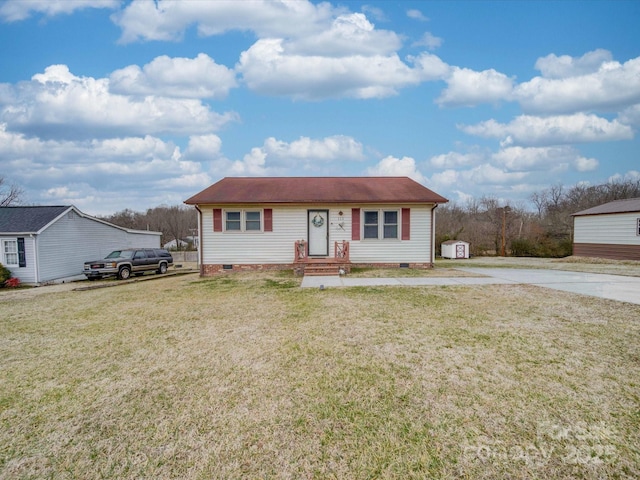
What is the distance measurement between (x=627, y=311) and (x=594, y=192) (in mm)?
40821

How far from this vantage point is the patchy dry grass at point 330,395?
2.79 m

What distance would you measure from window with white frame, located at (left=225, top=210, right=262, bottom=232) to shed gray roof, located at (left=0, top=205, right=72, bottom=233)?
974cm

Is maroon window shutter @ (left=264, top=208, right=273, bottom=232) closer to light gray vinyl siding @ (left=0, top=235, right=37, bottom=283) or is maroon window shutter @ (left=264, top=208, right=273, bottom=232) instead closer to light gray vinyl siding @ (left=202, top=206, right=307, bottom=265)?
light gray vinyl siding @ (left=202, top=206, right=307, bottom=265)

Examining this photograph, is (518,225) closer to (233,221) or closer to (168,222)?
(233,221)

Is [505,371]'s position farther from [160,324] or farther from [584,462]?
[160,324]

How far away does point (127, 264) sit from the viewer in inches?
648

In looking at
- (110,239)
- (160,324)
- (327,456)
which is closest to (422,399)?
(327,456)

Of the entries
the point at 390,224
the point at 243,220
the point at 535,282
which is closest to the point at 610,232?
the point at 535,282

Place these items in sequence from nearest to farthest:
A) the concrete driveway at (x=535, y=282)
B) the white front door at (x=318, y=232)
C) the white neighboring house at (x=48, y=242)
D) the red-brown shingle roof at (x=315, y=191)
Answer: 1. the concrete driveway at (x=535, y=282)
2. the red-brown shingle roof at (x=315, y=191)
3. the white front door at (x=318, y=232)
4. the white neighboring house at (x=48, y=242)

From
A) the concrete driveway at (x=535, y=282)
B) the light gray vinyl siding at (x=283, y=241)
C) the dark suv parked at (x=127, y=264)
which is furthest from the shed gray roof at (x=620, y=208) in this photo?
the dark suv parked at (x=127, y=264)

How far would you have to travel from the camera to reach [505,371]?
4.19m

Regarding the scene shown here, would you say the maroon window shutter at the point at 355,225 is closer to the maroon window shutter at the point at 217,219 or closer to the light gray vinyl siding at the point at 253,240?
the light gray vinyl siding at the point at 253,240

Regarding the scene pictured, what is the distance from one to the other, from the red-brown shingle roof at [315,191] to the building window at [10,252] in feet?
31.7

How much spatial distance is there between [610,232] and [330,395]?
2274 cm
